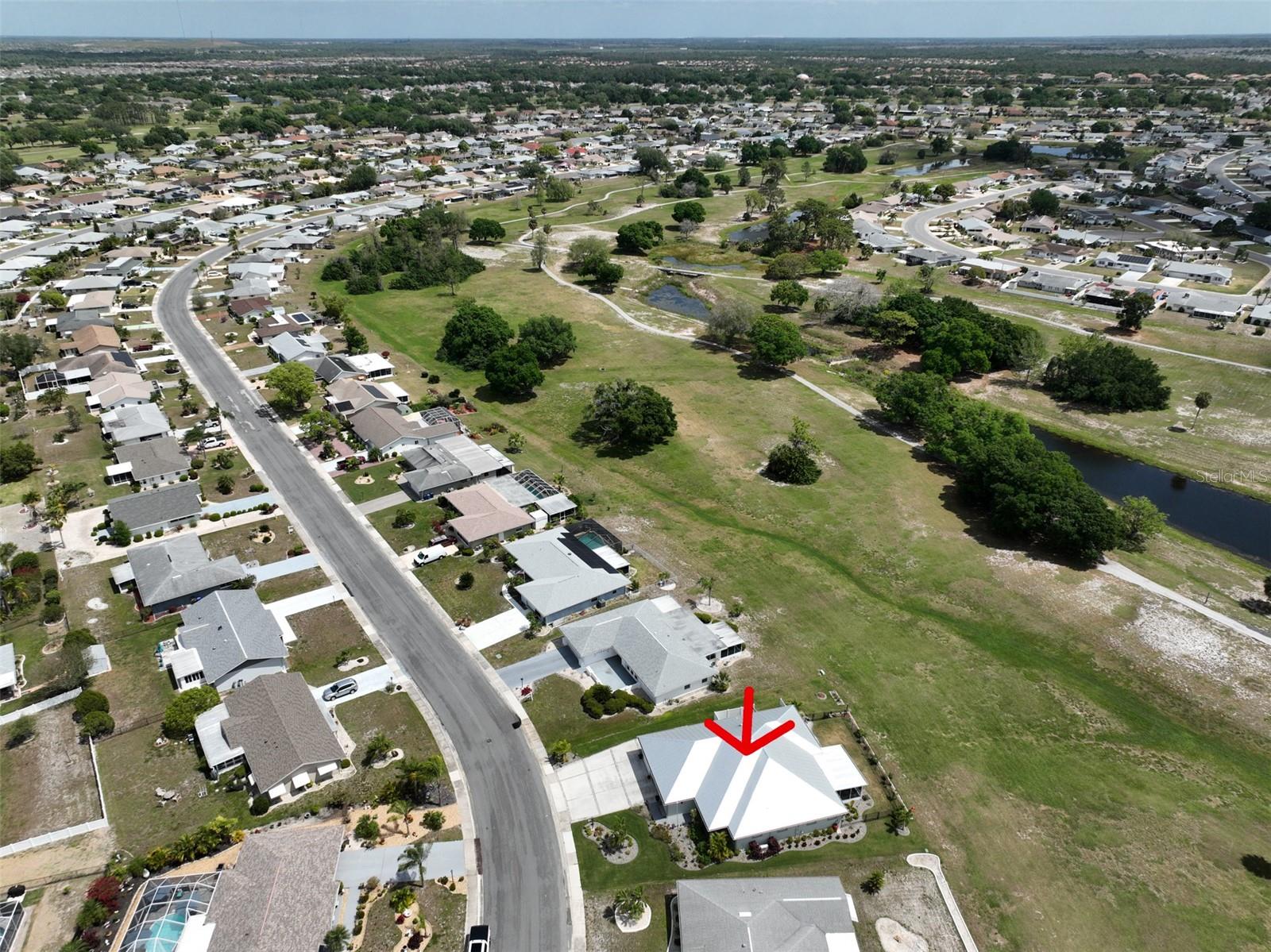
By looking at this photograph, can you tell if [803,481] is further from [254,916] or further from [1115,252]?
[1115,252]

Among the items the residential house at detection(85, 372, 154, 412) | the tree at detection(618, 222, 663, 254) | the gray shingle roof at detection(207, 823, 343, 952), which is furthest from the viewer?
the tree at detection(618, 222, 663, 254)

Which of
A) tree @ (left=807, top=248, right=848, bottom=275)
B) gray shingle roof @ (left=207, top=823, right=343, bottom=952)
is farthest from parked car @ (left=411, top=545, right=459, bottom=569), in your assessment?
tree @ (left=807, top=248, right=848, bottom=275)

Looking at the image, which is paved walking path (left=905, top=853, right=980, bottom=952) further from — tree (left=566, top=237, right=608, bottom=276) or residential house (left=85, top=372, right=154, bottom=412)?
tree (left=566, top=237, right=608, bottom=276)

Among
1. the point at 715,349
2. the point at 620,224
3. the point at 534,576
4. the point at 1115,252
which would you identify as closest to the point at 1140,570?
the point at 534,576

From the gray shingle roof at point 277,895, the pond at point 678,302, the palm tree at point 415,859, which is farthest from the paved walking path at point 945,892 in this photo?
the pond at point 678,302

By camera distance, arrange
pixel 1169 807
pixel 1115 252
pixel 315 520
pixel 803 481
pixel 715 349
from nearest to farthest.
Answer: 1. pixel 1169 807
2. pixel 315 520
3. pixel 803 481
4. pixel 715 349
5. pixel 1115 252

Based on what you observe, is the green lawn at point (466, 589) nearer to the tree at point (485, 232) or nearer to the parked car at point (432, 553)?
the parked car at point (432, 553)
